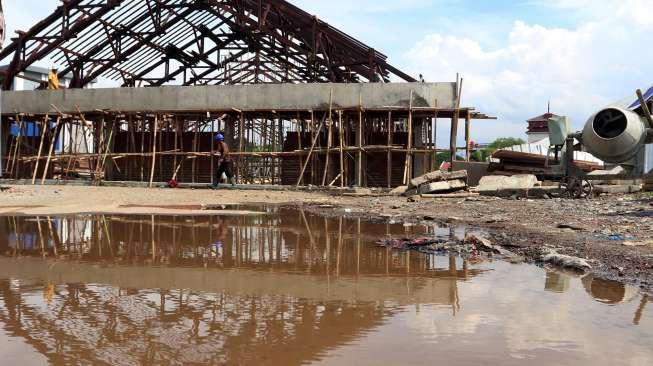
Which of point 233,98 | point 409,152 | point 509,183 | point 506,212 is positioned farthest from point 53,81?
point 506,212

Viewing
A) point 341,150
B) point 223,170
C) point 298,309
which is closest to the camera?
point 298,309

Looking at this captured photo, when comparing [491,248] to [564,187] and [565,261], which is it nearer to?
[565,261]

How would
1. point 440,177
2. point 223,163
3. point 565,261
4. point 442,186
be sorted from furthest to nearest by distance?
point 223,163 → point 440,177 → point 442,186 → point 565,261

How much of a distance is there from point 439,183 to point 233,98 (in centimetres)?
760

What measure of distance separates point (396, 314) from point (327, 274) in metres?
1.43

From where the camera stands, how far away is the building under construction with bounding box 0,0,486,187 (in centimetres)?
1808

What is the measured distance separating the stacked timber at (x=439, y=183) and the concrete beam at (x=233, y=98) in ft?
10.4

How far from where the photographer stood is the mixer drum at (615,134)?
13242mm

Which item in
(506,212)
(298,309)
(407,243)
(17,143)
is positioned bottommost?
(298,309)

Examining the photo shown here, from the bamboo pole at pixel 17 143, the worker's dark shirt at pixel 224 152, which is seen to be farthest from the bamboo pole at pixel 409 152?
the bamboo pole at pixel 17 143

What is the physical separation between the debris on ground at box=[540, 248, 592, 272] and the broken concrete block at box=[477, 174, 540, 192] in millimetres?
9649

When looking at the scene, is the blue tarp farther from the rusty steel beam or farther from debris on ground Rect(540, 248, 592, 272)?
debris on ground Rect(540, 248, 592, 272)

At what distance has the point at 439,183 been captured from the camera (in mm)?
14938

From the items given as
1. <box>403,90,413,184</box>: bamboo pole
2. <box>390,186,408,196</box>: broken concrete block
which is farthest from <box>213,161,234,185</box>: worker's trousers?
<box>403,90,413,184</box>: bamboo pole
